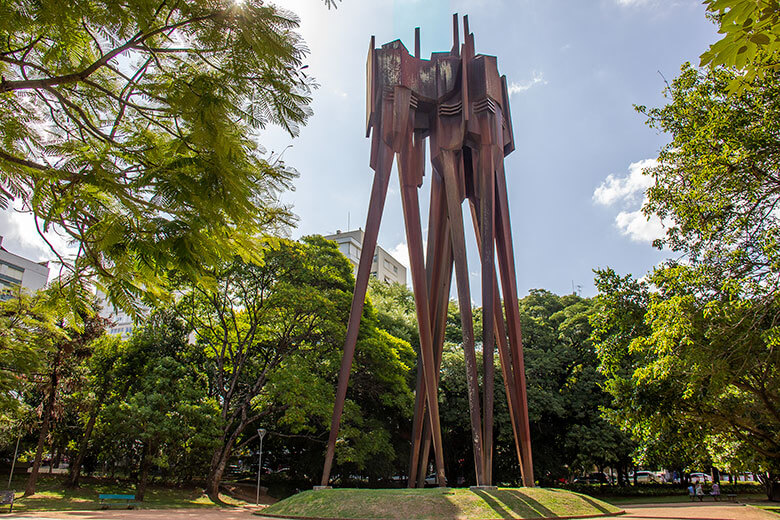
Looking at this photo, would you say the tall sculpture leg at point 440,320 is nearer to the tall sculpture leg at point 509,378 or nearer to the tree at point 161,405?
the tall sculpture leg at point 509,378

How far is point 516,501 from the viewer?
10.6m

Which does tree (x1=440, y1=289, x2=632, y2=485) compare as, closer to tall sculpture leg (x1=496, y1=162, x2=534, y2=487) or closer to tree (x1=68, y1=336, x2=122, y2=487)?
tall sculpture leg (x1=496, y1=162, x2=534, y2=487)

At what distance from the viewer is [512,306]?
45.9ft

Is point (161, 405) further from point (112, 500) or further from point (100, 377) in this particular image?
point (100, 377)

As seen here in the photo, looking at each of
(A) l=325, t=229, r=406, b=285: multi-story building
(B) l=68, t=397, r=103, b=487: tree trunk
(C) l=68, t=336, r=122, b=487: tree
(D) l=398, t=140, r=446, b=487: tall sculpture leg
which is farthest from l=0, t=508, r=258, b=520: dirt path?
(A) l=325, t=229, r=406, b=285: multi-story building

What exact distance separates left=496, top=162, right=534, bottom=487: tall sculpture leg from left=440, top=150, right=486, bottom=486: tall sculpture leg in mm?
1200

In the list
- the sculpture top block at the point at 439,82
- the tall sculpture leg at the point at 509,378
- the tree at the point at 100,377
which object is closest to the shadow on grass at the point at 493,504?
the tall sculpture leg at the point at 509,378

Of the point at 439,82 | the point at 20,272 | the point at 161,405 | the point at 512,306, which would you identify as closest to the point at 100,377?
the point at 161,405

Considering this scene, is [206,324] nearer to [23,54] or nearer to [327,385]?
[327,385]

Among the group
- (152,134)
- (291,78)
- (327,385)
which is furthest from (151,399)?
(291,78)

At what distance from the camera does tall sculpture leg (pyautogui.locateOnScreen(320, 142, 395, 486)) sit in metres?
12.6

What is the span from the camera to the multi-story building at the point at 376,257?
5231cm

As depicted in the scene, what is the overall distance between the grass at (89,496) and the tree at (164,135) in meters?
15.0

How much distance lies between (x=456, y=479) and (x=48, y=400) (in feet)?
64.6
